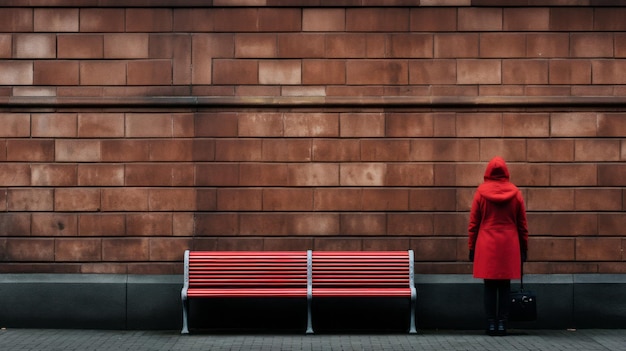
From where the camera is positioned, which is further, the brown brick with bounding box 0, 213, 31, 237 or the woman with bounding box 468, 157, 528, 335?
the brown brick with bounding box 0, 213, 31, 237

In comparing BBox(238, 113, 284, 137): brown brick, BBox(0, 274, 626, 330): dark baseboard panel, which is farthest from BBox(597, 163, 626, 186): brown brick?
BBox(238, 113, 284, 137): brown brick

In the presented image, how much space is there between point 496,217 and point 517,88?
1623 mm

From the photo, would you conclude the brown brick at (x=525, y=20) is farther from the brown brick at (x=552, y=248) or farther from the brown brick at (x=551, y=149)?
the brown brick at (x=552, y=248)

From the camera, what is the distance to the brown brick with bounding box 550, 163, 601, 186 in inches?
404

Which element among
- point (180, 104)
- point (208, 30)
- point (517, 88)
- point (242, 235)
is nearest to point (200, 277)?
point (242, 235)

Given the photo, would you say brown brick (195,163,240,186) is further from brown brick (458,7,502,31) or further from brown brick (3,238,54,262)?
brown brick (458,7,502,31)

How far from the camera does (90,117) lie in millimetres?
10297

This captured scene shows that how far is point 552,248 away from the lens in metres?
10.3

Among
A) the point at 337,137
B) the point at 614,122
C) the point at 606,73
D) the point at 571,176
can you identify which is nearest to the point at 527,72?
the point at 606,73

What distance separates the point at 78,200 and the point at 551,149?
5.18m

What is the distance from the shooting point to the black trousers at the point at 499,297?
950 centimetres

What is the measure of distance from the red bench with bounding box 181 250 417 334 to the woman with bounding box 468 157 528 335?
778 millimetres

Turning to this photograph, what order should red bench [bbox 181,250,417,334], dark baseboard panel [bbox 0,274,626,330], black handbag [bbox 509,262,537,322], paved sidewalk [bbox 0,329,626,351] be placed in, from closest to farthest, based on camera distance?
paved sidewalk [bbox 0,329,626,351], black handbag [bbox 509,262,537,322], red bench [bbox 181,250,417,334], dark baseboard panel [bbox 0,274,626,330]

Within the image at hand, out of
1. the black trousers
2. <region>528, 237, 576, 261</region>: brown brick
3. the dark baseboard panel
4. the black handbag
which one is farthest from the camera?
<region>528, 237, 576, 261</region>: brown brick
